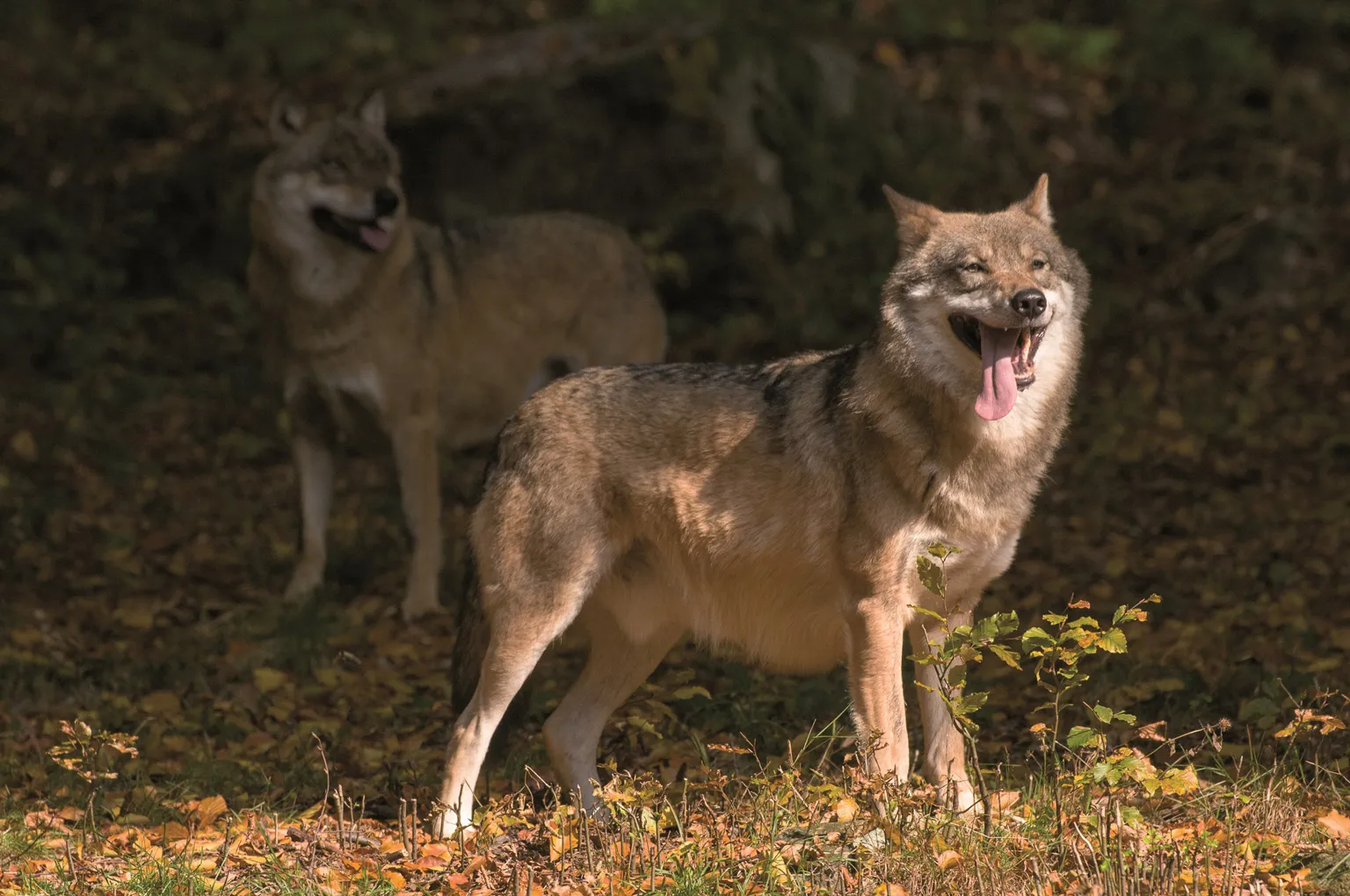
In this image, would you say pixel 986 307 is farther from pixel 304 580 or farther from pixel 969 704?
pixel 304 580

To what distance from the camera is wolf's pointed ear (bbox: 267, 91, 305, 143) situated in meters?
9.77

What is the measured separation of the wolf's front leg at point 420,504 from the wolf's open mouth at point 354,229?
3.49ft

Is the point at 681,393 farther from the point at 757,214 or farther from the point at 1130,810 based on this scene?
the point at 757,214

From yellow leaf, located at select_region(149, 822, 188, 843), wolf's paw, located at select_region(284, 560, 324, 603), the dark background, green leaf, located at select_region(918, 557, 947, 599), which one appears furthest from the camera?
wolf's paw, located at select_region(284, 560, 324, 603)

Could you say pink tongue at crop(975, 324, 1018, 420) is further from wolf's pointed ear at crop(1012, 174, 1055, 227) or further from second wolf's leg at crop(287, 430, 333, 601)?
second wolf's leg at crop(287, 430, 333, 601)

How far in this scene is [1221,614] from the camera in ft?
25.8

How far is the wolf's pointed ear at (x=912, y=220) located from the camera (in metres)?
5.71

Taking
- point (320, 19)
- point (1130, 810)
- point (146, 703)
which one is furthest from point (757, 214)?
point (1130, 810)

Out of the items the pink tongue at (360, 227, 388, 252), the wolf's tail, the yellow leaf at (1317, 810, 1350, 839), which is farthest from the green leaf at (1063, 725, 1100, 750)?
the pink tongue at (360, 227, 388, 252)

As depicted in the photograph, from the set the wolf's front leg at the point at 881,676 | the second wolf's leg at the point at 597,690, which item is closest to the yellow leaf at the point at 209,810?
the second wolf's leg at the point at 597,690

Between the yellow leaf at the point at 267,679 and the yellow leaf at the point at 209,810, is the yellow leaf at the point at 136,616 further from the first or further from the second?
the yellow leaf at the point at 209,810

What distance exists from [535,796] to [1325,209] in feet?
32.2

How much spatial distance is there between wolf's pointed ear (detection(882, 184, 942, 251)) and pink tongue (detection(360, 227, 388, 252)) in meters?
4.41

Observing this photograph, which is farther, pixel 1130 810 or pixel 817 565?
pixel 817 565
